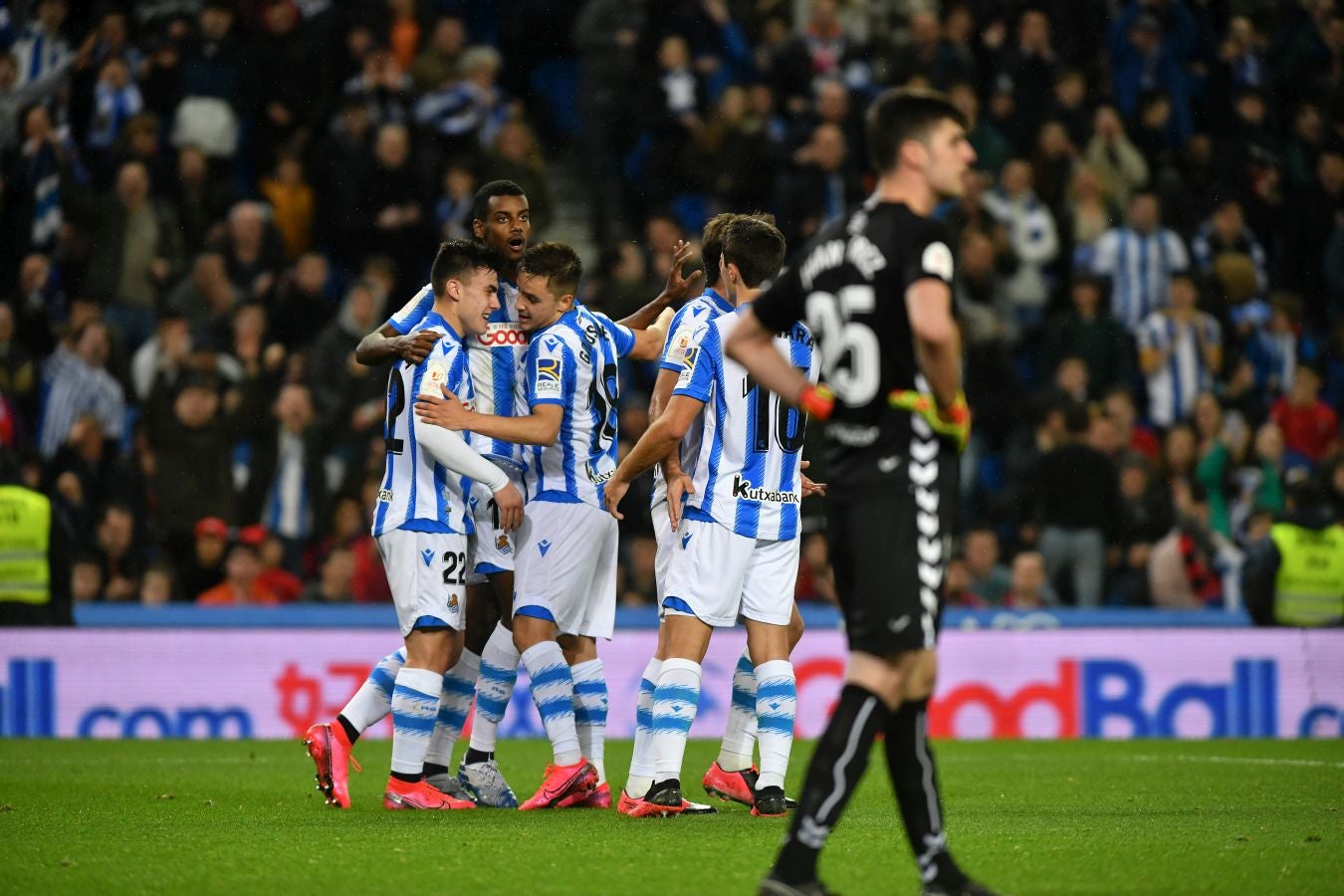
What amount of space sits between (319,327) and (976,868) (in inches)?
437

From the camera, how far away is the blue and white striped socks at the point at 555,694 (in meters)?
7.93

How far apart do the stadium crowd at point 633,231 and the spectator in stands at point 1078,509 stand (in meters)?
0.02

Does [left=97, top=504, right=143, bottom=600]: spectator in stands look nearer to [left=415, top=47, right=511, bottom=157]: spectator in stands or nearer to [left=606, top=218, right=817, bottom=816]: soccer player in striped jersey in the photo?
[left=415, top=47, right=511, bottom=157]: spectator in stands

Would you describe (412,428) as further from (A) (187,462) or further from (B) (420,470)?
(A) (187,462)

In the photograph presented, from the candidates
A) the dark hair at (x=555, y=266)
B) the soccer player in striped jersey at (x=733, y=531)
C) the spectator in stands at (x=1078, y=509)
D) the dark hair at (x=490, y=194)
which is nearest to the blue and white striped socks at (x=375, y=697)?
the soccer player in striped jersey at (x=733, y=531)

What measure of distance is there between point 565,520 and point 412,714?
1046 millimetres

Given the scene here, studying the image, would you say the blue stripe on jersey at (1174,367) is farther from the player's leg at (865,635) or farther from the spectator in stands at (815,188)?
the player's leg at (865,635)

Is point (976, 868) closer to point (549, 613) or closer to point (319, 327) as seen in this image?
point (549, 613)

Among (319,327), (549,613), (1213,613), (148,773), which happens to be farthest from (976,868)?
(319,327)

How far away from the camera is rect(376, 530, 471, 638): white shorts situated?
7.82 metres

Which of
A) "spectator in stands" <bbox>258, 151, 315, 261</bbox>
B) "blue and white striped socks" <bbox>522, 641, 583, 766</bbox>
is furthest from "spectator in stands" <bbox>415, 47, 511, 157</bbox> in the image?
"blue and white striped socks" <bbox>522, 641, 583, 766</bbox>

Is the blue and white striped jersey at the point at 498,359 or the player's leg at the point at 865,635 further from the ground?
the blue and white striped jersey at the point at 498,359

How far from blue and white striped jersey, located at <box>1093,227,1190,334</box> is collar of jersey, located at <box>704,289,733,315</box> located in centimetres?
953

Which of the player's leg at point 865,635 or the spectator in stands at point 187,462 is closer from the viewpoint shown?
the player's leg at point 865,635
